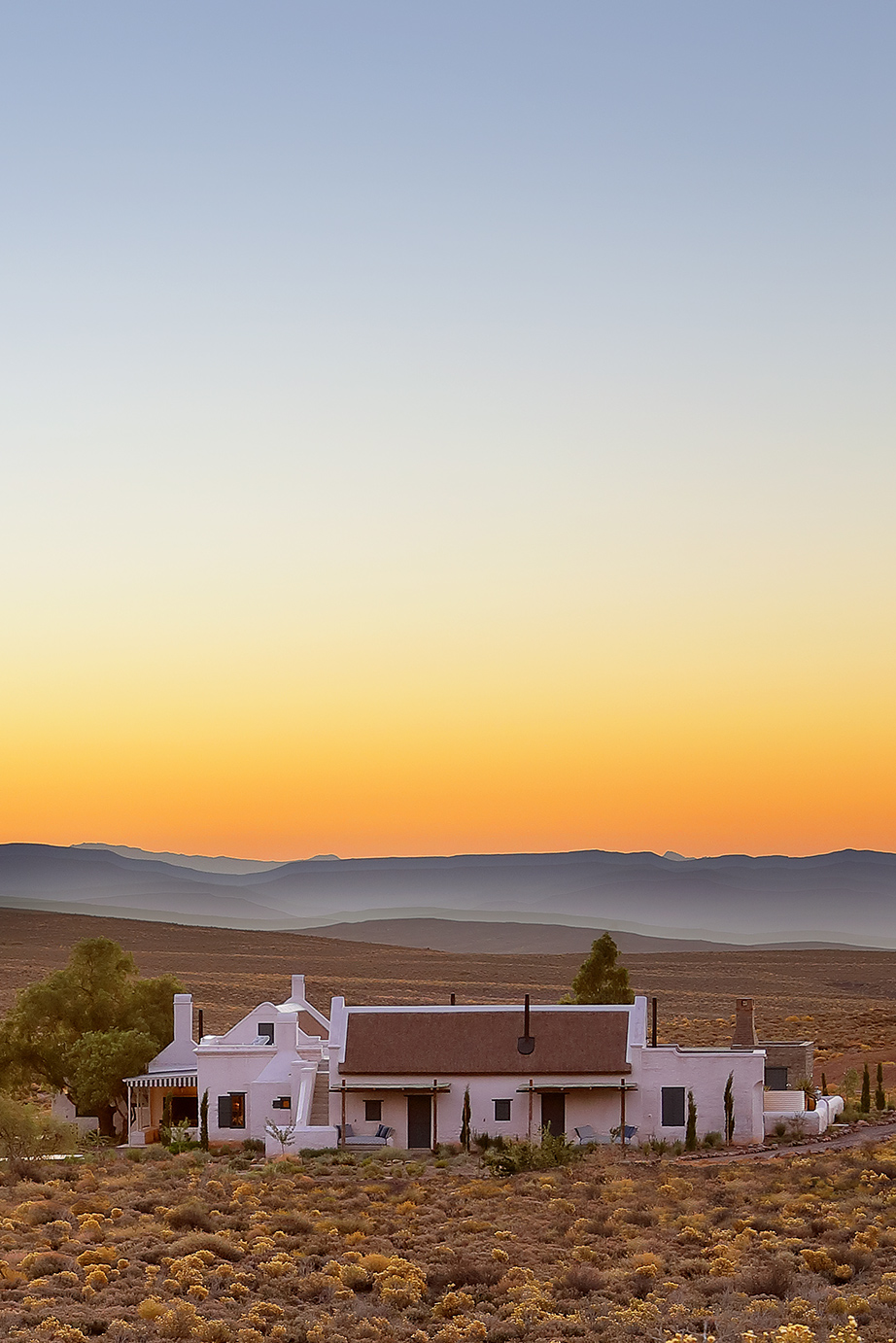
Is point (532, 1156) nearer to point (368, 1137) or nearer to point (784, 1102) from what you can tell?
point (368, 1137)

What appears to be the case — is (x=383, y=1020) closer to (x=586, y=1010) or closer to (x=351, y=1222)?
(x=586, y=1010)

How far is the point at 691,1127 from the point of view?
44000 mm

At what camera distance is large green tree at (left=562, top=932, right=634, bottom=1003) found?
180ft

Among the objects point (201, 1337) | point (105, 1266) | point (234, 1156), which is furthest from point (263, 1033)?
point (201, 1337)

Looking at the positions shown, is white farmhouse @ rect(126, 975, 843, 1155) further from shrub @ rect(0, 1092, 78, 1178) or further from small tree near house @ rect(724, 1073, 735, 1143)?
shrub @ rect(0, 1092, 78, 1178)

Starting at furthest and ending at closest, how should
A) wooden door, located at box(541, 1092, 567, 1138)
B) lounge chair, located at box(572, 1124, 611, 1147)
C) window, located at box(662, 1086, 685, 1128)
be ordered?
1. wooden door, located at box(541, 1092, 567, 1138)
2. window, located at box(662, 1086, 685, 1128)
3. lounge chair, located at box(572, 1124, 611, 1147)

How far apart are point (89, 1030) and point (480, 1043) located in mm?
13967

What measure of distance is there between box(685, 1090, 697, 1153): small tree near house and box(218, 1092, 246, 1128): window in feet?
44.4

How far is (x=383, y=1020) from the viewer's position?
48250 millimetres

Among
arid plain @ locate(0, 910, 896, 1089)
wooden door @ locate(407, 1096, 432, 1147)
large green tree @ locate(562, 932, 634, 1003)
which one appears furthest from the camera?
arid plain @ locate(0, 910, 896, 1089)

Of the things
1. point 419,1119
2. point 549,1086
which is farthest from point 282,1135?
point 549,1086

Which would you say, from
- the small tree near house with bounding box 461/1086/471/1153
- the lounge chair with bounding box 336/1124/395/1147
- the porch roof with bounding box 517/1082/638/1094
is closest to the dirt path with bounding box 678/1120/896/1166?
the porch roof with bounding box 517/1082/638/1094

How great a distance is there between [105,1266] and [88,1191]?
763 cm

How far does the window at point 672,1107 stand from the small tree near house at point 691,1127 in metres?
0.43
